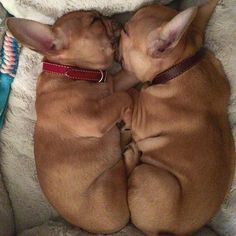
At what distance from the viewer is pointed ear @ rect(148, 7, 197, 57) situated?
2.14m

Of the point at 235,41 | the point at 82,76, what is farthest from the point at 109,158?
the point at 235,41

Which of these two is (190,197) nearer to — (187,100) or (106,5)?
(187,100)

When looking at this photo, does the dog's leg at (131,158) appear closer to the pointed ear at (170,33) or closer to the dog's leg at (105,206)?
the dog's leg at (105,206)

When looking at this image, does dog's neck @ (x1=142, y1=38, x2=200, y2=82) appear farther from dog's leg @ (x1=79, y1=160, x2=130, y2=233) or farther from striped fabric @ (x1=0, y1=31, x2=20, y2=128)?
striped fabric @ (x1=0, y1=31, x2=20, y2=128)

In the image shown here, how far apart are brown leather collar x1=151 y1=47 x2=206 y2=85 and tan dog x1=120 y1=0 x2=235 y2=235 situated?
15 mm

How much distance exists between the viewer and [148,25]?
2469mm

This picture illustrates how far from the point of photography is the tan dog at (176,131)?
2395 mm

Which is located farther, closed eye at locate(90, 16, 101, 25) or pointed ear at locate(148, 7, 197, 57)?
closed eye at locate(90, 16, 101, 25)

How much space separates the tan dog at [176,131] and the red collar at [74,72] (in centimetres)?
15

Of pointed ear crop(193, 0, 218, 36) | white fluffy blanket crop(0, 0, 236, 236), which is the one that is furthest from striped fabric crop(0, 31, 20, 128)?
pointed ear crop(193, 0, 218, 36)

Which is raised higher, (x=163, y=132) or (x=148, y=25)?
(x=148, y=25)

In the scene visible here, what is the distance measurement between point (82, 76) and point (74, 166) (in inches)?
16.5

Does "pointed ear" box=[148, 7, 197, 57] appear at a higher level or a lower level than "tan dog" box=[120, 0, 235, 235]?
higher

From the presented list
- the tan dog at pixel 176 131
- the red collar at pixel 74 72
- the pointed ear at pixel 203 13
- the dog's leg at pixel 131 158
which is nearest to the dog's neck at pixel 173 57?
the tan dog at pixel 176 131
